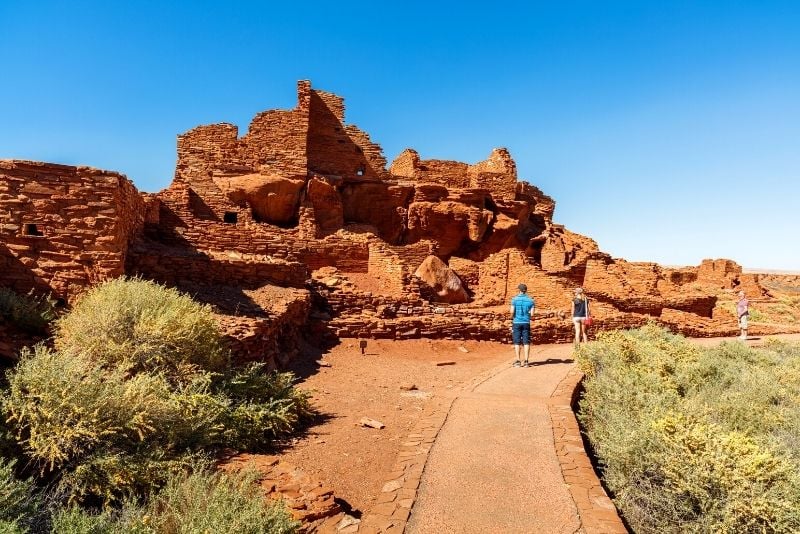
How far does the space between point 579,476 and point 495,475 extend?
2.92ft

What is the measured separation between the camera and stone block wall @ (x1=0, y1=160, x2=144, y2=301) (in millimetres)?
7969

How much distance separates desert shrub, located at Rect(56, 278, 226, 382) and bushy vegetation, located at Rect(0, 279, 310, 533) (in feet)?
0.05

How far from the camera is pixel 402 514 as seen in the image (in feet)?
14.1

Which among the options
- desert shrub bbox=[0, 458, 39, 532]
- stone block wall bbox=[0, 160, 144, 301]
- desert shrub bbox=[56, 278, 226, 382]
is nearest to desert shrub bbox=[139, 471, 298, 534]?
desert shrub bbox=[0, 458, 39, 532]

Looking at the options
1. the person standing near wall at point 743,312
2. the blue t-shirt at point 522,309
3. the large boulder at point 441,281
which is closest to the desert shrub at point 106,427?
the blue t-shirt at point 522,309

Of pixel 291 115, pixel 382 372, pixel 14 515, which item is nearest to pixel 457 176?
pixel 291 115

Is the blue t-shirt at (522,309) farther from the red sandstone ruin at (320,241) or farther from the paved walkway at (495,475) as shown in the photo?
the red sandstone ruin at (320,241)

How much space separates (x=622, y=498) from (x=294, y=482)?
334cm

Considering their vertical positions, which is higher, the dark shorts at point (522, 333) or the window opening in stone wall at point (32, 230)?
the window opening in stone wall at point (32, 230)

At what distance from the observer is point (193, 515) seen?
3.47m

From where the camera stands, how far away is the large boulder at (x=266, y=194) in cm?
1903

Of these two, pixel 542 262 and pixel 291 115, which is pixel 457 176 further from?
pixel 291 115

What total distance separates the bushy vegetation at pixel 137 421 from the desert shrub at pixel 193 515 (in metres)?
0.01

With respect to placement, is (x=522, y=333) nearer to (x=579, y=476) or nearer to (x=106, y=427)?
(x=579, y=476)
